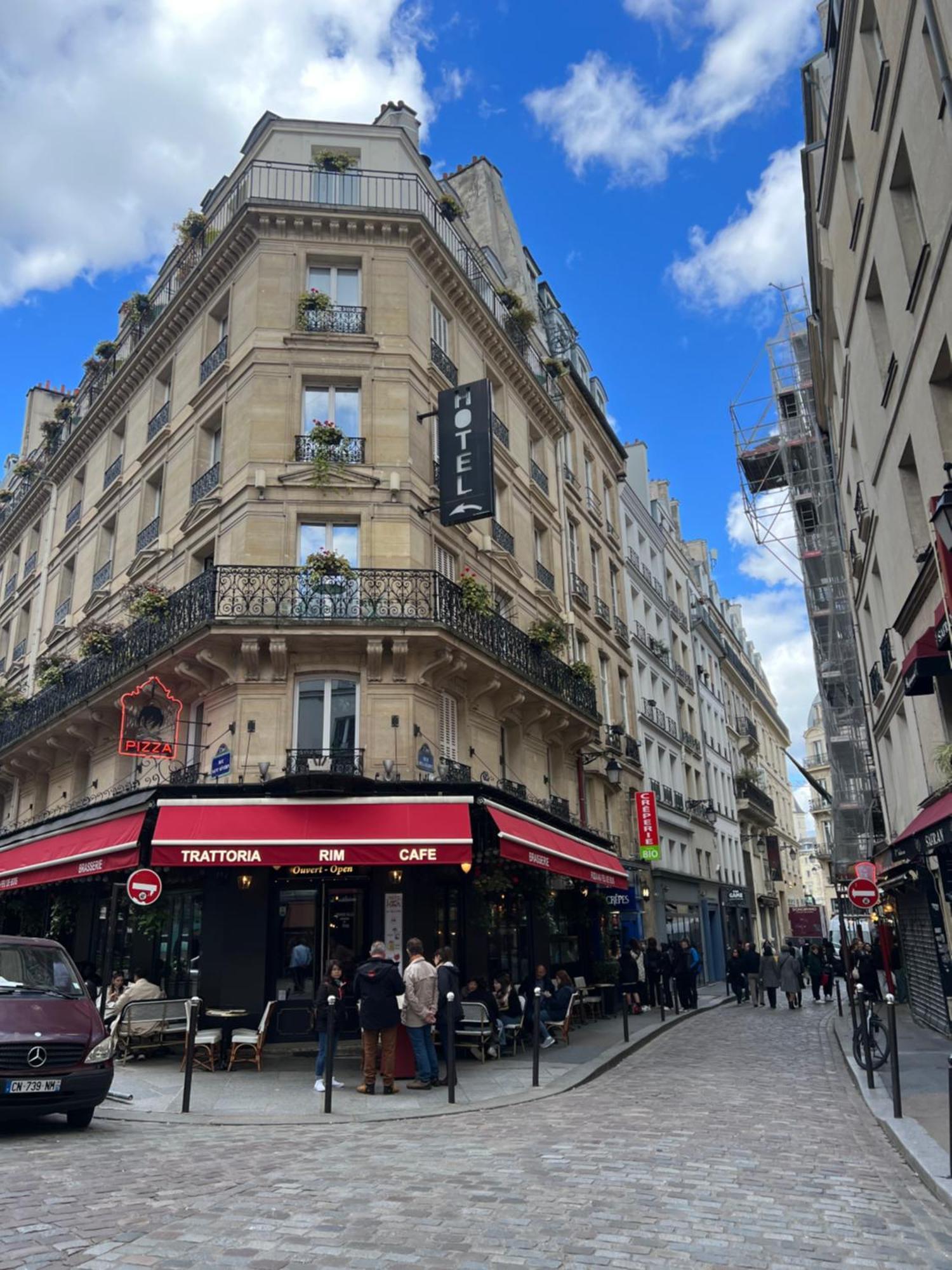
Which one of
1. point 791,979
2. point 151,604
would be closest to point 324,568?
point 151,604

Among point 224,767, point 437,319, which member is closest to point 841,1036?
point 224,767

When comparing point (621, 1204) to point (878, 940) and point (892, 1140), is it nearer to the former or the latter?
point (892, 1140)

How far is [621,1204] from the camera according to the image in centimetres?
593

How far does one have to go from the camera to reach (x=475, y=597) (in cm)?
1672

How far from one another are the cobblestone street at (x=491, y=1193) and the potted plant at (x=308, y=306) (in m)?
13.8

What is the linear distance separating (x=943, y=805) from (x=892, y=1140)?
3.95m

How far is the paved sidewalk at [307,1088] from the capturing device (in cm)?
968

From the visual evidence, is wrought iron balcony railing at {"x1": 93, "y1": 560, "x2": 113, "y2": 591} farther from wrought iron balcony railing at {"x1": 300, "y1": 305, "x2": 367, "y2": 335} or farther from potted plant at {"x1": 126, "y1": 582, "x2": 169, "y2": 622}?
wrought iron balcony railing at {"x1": 300, "y1": 305, "x2": 367, "y2": 335}

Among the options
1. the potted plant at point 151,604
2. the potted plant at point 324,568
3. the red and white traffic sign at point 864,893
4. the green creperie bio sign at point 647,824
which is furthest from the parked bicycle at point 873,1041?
the green creperie bio sign at point 647,824

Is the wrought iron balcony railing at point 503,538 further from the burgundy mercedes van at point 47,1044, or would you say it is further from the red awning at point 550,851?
the burgundy mercedes van at point 47,1044

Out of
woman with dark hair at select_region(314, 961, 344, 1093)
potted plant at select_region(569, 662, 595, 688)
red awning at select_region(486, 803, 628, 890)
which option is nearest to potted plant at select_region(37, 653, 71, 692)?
red awning at select_region(486, 803, 628, 890)

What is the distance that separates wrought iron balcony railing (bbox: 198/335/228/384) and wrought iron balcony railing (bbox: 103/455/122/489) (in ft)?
14.9

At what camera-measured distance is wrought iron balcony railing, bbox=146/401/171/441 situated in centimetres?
2041

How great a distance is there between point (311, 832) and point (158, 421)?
38.6ft
